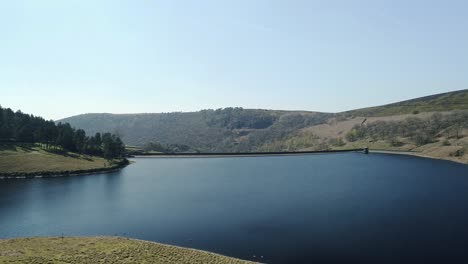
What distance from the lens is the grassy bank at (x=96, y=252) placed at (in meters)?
47.2

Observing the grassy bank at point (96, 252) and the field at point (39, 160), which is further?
the field at point (39, 160)

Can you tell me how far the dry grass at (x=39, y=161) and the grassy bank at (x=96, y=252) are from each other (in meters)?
85.3

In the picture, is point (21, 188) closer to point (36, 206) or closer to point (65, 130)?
point (36, 206)

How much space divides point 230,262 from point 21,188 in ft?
286

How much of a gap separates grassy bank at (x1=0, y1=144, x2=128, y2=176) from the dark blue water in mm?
9882

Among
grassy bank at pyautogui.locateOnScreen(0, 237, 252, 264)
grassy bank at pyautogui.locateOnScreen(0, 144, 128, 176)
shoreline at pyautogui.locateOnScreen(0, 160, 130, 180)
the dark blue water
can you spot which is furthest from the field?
grassy bank at pyautogui.locateOnScreen(0, 237, 252, 264)

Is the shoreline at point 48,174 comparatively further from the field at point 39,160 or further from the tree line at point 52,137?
the tree line at point 52,137

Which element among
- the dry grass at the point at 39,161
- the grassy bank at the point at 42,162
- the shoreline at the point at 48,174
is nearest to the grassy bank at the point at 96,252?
the shoreline at the point at 48,174

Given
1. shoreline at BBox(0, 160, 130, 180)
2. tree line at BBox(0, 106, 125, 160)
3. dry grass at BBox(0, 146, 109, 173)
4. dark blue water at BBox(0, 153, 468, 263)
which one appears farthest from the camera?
tree line at BBox(0, 106, 125, 160)

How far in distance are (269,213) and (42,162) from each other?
104050 mm

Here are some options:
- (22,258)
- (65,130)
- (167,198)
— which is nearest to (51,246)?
(22,258)

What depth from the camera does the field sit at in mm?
132500

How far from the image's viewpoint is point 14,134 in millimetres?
169625

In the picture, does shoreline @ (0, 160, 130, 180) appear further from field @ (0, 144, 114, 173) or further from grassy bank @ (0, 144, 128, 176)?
field @ (0, 144, 114, 173)
